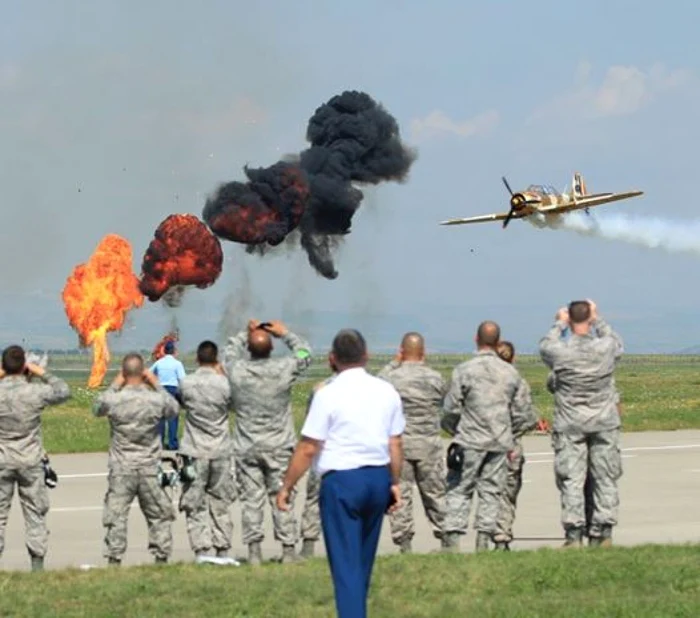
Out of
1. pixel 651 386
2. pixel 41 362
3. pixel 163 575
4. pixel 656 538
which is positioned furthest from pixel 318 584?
pixel 651 386

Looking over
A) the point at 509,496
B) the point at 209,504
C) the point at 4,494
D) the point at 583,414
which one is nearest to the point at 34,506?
the point at 4,494

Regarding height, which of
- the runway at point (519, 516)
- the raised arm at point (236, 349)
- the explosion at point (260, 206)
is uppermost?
the explosion at point (260, 206)

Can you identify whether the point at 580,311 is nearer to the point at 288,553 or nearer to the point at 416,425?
the point at 416,425

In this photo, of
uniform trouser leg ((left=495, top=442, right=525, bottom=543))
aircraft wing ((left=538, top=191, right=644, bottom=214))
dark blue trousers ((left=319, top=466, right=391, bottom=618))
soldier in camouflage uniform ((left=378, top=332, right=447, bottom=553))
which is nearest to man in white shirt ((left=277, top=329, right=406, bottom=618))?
dark blue trousers ((left=319, top=466, right=391, bottom=618))

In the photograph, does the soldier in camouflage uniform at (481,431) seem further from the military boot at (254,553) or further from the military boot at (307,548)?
the military boot at (254,553)

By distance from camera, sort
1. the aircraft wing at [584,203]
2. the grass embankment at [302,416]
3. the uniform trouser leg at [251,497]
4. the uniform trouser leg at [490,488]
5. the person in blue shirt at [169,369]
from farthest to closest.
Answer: the aircraft wing at [584,203] < the grass embankment at [302,416] < the person in blue shirt at [169,369] < the uniform trouser leg at [490,488] < the uniform trouser leg at [251,497]

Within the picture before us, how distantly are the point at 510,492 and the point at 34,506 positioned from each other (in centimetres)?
439

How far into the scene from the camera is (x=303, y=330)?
6800 cm

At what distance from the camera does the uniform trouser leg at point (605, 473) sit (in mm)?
15070

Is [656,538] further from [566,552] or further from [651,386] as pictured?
[651,386]

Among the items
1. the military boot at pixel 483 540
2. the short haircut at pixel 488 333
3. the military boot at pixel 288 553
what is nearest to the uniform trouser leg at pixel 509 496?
the military boot at pixel 483 540

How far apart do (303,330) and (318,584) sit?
55302mm

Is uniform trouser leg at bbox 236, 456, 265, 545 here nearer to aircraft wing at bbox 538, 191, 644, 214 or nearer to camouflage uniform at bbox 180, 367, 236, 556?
camouflage uniform at bbox 180, 367, 236, 556

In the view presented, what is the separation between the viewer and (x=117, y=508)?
14.4 meters
